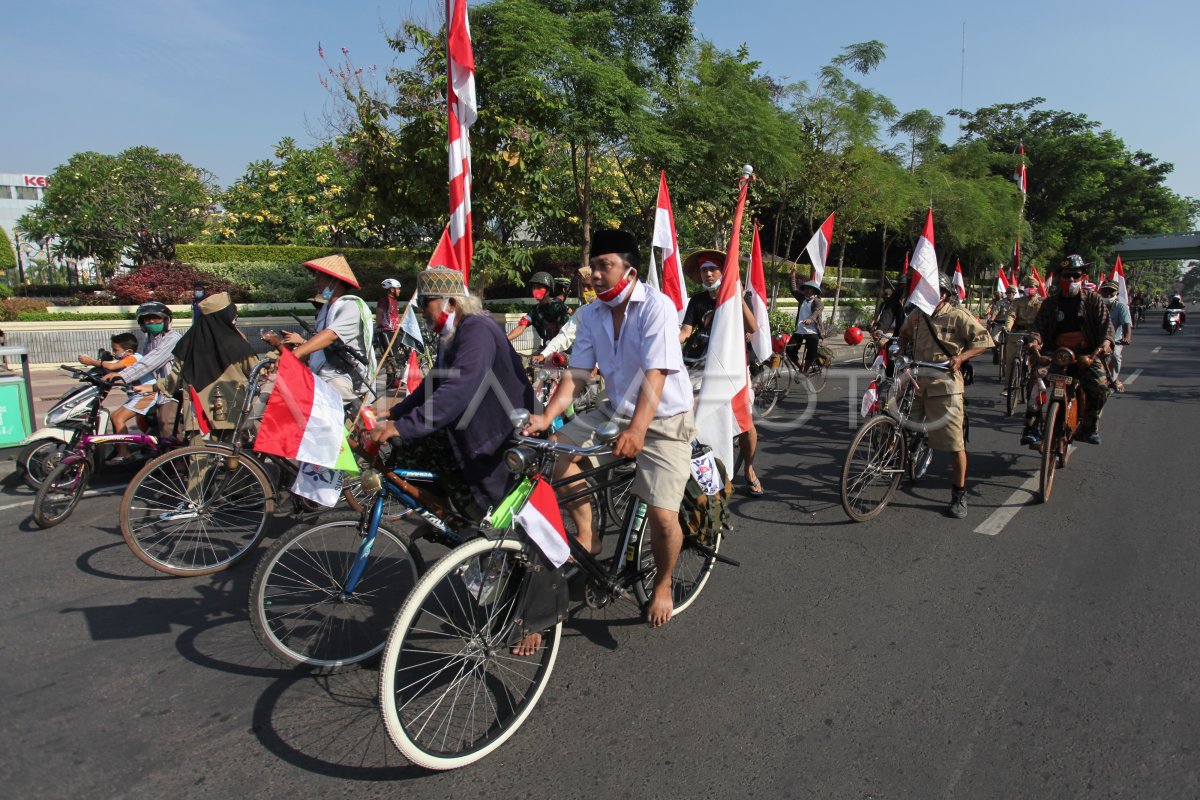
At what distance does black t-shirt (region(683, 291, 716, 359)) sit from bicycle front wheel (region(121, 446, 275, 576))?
3647mm

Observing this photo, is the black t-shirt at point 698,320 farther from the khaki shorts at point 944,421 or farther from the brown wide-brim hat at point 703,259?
the khaki shorts at point 944,421

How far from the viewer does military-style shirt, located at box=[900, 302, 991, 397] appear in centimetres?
558

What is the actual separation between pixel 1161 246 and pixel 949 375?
66925mm

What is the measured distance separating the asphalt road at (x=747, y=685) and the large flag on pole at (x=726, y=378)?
0.85 m

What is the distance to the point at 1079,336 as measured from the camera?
6457 millimetres

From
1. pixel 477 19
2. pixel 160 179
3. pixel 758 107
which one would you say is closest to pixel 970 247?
pixel 758 107

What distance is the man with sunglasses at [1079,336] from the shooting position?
20.8 feet

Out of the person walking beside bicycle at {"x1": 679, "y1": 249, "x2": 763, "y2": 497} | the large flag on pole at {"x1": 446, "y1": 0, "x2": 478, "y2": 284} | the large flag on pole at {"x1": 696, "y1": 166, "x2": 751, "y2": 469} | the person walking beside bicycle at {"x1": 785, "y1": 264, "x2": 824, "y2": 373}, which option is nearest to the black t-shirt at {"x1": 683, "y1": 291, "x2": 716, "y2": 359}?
the person walking beside bicycle at {"x1": 679, "y1": 249, "x2": 763, "y2": 497}

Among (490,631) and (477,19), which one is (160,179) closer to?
(477,19)

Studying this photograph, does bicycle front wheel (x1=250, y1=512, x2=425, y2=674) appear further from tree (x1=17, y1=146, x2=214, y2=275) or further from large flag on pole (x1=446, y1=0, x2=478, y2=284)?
tree (x1=17, y1=146, x2=214, y2=275)

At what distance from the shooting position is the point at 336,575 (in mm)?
3295

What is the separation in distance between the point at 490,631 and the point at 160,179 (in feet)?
97.7

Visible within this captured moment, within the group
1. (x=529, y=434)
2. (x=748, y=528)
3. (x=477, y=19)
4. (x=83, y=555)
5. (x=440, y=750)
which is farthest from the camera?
(x=477, y=19)

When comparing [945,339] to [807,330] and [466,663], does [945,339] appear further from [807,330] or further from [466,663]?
[807,330]
